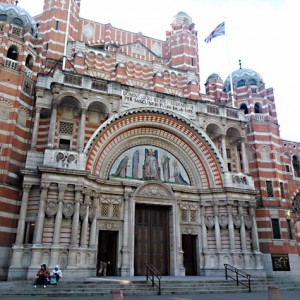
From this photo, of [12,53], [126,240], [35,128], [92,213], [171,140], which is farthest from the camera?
[171,140]

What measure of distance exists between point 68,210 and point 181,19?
24.4 meters

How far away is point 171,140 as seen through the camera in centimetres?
2288

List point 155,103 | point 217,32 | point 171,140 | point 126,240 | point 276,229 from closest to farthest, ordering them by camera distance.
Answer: point 126,240, point 155,103, point 171,140, point 276,229, point 217,32

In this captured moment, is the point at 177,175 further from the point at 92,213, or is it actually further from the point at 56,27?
the point at 56,27

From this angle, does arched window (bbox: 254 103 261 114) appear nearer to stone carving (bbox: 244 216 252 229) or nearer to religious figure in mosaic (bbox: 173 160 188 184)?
religious figure in mosaic (bbox: 173 160 188 184)

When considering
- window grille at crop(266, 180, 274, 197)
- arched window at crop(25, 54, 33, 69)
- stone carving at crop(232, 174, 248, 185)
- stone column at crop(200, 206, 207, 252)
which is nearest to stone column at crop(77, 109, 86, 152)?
arched window at crop(25, 54, 33, 69)

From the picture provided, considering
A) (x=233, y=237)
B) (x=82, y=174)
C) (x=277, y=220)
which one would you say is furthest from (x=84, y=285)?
(x=277, y=220)

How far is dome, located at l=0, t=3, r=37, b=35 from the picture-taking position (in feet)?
76.1

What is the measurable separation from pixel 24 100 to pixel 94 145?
5.66 metres

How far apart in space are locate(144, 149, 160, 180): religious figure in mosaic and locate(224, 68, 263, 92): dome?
13389 mm

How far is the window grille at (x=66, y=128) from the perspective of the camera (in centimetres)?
2048

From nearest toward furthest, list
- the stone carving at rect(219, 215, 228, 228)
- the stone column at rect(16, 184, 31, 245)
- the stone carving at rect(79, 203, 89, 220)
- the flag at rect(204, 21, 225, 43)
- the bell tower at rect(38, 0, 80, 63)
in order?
the stone column at rect(16, 184, 31, 245) < the stone carving at rect(79, 203, 89, 220) < the stone carving at rect(219, 215, 228, 228) < the bell tower at rect(38, 0, 80, 63) < the flag at rect(204, 21, 225, 43)

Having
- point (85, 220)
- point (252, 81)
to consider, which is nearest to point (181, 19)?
point (252, 81)

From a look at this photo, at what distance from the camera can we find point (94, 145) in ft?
64.2
